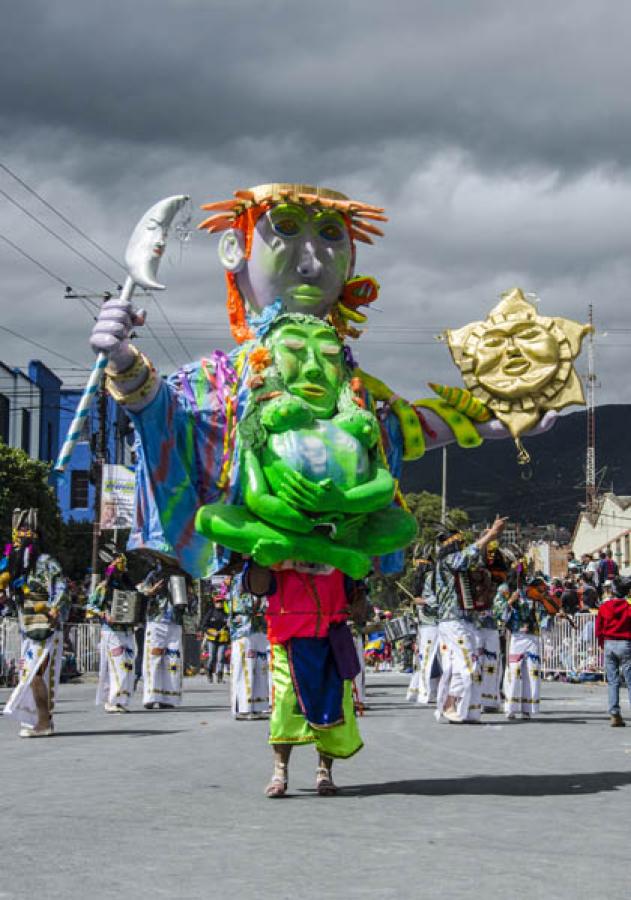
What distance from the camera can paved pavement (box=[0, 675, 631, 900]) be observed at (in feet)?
17.3

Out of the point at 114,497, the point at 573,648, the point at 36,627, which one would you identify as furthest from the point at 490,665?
the point at 114,497

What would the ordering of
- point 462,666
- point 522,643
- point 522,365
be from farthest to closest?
point 522,643 → point 462,666 → point 522,365

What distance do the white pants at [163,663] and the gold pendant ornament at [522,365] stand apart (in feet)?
31.6

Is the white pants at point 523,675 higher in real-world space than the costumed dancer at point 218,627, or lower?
lower

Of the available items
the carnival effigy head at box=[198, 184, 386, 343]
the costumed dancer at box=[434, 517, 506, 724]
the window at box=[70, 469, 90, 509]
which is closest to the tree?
the window at box=[70, 469, 90, 509]

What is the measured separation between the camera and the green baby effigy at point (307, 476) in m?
7.69

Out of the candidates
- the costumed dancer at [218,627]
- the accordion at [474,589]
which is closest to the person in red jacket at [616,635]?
the accordion at [474,589]

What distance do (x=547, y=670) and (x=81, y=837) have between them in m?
25.6

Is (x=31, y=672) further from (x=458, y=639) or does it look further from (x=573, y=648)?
(x=573, y=648)

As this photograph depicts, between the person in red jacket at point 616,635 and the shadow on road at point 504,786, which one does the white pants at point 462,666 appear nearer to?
the person in red jacket at point 616,635

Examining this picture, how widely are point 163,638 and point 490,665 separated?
13.8ft

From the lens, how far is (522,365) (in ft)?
30.7

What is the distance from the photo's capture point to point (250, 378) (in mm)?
8203

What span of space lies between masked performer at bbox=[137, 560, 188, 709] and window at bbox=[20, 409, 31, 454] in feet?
124
